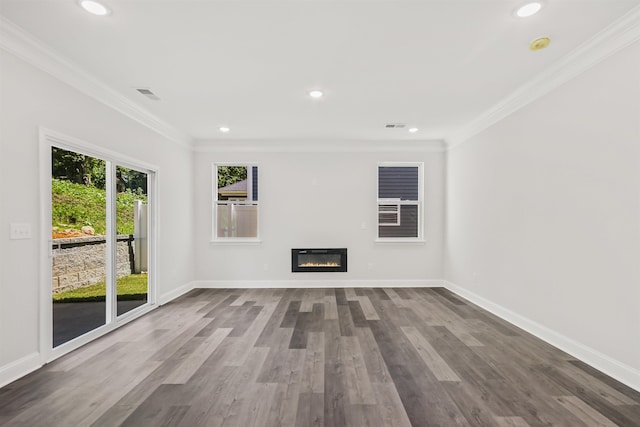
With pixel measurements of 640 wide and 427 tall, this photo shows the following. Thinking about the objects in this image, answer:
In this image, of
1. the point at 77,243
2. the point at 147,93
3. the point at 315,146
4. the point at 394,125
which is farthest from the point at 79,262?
the point at 394,125

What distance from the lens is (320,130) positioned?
4988 mm

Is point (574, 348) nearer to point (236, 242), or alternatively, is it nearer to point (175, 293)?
point (236, 242)

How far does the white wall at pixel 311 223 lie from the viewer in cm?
573

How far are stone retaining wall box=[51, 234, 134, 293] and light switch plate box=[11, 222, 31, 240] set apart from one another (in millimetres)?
314

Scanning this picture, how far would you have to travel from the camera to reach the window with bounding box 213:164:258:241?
229 inches

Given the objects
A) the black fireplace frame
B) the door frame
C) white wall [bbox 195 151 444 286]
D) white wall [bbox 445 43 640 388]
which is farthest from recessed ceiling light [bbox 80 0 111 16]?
the black fireplace frame

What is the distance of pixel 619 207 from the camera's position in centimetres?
240

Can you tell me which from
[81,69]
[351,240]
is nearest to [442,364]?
[351,240]

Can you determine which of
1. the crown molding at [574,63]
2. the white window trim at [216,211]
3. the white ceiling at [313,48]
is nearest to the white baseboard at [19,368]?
the white ceiling at [313,48]

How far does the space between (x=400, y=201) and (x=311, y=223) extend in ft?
5.61

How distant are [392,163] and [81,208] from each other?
15.2ft

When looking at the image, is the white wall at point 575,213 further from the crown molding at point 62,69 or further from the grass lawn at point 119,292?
the grass lawn at point 119,292

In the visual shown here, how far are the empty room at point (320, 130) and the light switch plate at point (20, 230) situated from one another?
0.6 inches

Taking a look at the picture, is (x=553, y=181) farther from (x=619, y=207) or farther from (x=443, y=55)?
(x=443, y=55)
